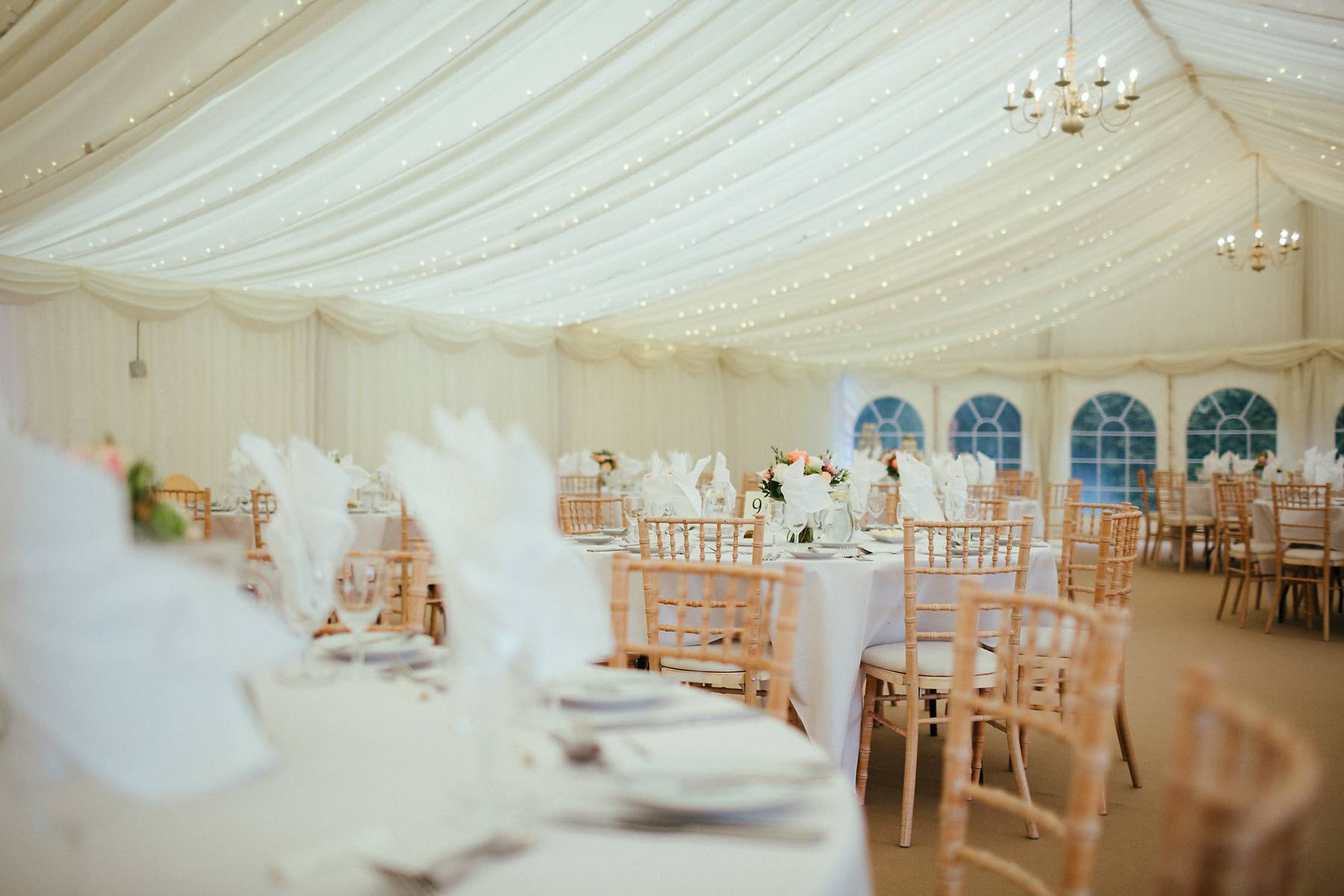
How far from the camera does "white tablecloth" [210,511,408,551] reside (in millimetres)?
5562

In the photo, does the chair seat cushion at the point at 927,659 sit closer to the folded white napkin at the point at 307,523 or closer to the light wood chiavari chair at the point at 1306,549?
the folded white napkin at the point at 307,523

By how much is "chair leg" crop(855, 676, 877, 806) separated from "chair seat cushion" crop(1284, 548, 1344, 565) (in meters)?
4.51

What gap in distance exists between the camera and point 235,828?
1.01 m

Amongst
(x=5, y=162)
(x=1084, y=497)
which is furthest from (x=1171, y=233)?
(x=5, y=162)

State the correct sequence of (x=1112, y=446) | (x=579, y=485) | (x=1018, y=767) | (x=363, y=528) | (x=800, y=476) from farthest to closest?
(x=1112, y=446)
(x=579, y=485)
(x=363, y=528)
(x=800, y=476)
(x=1018, y=767)

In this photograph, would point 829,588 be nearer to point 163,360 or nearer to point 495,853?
point 495,853

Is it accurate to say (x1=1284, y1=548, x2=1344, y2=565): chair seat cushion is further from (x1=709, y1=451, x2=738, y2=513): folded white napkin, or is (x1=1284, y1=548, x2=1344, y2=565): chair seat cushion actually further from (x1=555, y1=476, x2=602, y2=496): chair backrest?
(x1=555, y1=476, x2=602, y2=496): chair backrest

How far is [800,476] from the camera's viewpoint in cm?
377

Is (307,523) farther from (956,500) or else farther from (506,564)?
(956,500)

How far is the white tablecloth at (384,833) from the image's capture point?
91cm

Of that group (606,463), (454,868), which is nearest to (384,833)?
(454,868)

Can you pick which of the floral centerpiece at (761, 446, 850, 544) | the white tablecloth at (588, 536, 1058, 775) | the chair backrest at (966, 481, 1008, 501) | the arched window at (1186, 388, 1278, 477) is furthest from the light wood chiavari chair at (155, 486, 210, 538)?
the arched window at (1186, 388, 1278, 477)

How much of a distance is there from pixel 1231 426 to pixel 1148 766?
10.9 meters

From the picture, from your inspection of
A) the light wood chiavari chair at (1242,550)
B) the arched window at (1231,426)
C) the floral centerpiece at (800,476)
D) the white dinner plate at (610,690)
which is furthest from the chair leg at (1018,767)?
the arched window at (1231,426)
